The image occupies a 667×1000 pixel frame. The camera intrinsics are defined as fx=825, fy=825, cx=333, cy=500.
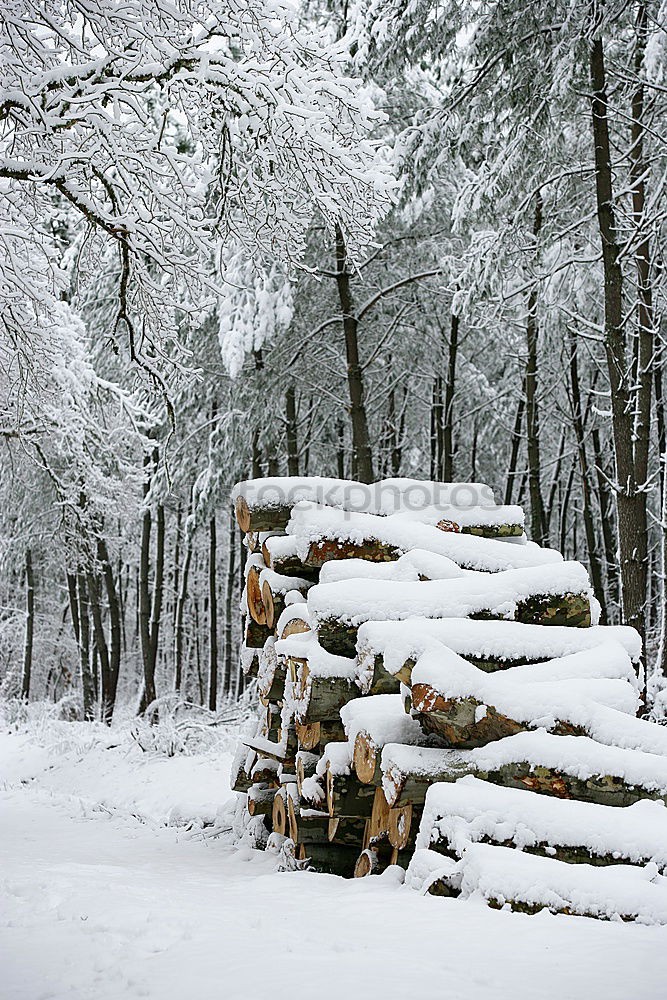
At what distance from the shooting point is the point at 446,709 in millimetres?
3992

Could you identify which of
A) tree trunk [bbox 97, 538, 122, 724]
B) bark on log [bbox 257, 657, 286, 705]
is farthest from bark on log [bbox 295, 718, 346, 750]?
tree trunk [bbox 97, 538, 122, 724]

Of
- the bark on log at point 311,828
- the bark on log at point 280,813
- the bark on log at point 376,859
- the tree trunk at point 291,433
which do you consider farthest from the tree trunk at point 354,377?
the bark on log at point 376,859

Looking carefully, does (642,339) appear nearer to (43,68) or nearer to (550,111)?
(550,111)

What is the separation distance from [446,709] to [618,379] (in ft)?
20.1

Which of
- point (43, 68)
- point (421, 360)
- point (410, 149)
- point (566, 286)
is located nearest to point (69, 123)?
point (43, 68)

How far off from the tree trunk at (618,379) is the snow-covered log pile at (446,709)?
2.97m

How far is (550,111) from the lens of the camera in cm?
970

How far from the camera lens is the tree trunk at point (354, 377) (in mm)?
11570

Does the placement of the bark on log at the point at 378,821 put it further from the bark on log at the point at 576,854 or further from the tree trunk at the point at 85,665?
the tree trunk at the point at 85,665

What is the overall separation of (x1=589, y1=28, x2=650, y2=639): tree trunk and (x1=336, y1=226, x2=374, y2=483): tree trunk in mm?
3598

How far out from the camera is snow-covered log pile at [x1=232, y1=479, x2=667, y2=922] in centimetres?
352

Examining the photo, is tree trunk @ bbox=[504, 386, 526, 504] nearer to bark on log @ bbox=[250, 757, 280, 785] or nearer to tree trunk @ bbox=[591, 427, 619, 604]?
tree trunk @ bbox=[591, 427, 619, 604]

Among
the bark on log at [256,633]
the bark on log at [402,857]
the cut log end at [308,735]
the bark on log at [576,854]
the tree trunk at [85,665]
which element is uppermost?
the bark on log at [256,633]

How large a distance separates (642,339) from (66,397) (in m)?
7.75
